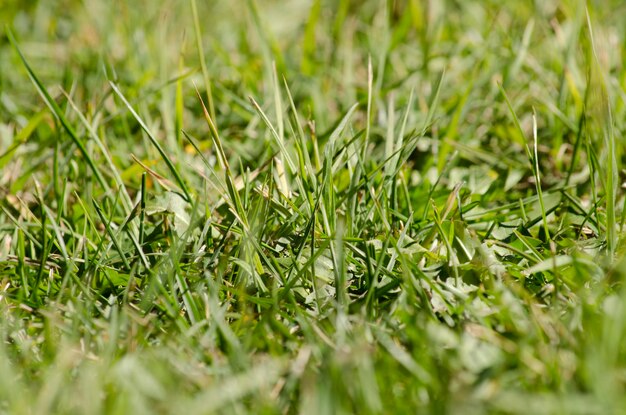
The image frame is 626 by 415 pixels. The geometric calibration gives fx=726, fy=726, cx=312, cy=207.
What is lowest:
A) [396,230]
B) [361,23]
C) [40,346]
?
[40,346]

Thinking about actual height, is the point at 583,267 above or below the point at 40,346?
above

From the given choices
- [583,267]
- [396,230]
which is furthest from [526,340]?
[396,230]

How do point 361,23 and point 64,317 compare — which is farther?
point 361,23

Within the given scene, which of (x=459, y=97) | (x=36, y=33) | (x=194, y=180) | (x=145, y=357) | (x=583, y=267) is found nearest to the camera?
(x=145, y=357)

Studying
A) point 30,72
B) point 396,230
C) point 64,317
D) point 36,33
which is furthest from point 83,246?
point 36,33

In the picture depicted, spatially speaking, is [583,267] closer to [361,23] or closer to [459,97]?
[459,97]

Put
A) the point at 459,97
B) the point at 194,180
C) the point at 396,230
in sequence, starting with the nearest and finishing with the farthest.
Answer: the point at 396,230, the point at 194,180, the point at 459,97

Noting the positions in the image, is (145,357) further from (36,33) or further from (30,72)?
(36,33)
